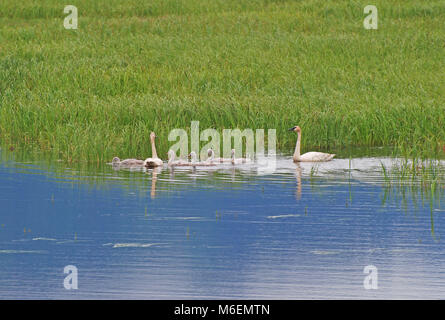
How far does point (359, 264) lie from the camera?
12.0 meters

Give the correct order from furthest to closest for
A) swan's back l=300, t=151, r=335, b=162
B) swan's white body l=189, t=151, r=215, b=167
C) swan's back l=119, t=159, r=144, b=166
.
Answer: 1. swan's white body l=189, t=151, r=215, b=167
2. swan's back l=300, t=151, r=335, b=162
3. swan's back l=119, t=159, r=144, b=166

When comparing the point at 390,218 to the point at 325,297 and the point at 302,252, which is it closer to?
the point at 302,252

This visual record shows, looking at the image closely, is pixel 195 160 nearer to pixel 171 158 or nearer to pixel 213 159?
pixel 213 159

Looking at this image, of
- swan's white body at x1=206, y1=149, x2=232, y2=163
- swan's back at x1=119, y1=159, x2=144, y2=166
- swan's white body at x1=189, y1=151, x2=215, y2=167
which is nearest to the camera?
swan's back at x1=119, y1=159, x2=144, y2=166

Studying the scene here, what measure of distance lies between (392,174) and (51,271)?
963cm

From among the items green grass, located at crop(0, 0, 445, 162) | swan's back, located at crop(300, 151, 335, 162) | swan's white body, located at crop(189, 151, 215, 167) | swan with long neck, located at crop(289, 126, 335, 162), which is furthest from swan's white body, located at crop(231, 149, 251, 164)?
green grass, located at crop(0, 0, 445, 162)

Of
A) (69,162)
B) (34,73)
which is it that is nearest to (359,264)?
(69,162)

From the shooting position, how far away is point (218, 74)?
3309 centimetres

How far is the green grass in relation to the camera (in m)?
24.9

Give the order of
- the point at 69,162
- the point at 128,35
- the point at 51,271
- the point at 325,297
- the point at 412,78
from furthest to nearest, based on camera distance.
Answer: the point at 128,35 → the point at 412,78 → the point at 69,162 → the point at 51,271 → the point at 325,297

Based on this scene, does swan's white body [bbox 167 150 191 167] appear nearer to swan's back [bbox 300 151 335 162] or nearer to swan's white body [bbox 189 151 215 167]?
swan's white body [bbox 189 151 215 167]

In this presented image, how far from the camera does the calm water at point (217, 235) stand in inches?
436

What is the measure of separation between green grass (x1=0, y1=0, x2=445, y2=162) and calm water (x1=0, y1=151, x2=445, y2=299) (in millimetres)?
3227

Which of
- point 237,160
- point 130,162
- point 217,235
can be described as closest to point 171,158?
point 130,162
